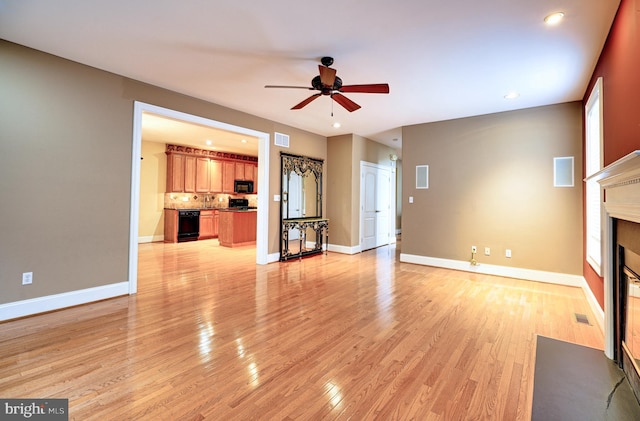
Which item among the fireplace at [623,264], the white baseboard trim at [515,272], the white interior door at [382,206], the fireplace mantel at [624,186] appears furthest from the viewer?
the white interior door at [382,206]

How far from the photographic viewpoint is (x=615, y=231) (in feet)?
7.05

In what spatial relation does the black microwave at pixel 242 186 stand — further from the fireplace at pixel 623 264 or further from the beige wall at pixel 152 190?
the fireplace at pixel 623 264

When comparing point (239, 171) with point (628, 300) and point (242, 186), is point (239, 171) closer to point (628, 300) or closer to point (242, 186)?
point (242, 186)

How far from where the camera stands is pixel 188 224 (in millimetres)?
8141

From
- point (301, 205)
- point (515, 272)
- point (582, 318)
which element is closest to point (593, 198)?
point (582, 318)

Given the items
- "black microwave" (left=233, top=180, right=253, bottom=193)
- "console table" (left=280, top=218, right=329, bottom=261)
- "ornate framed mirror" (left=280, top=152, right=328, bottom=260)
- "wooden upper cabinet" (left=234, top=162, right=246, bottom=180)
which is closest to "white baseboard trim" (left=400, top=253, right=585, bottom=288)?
"console table" (left=280, top=218, right=329, bottom=261)

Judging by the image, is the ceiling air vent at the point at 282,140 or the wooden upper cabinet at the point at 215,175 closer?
the ceiling air vent at the point at 282,140

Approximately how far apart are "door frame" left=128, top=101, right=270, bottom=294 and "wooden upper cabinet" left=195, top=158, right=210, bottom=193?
159 inches

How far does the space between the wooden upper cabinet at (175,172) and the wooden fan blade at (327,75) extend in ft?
21.7

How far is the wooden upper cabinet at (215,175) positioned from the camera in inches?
348

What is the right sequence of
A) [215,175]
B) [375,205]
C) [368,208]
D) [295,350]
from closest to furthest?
1. [295,350]
2. [368,208]
3. [375,205]
4. [215,175]

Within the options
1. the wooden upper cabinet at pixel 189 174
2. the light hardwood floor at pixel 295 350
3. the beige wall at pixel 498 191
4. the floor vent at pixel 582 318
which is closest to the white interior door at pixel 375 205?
the beige wall at pixel 498 191

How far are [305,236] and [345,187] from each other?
151cm

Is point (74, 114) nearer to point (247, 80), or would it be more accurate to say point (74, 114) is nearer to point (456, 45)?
point (247, 80)
